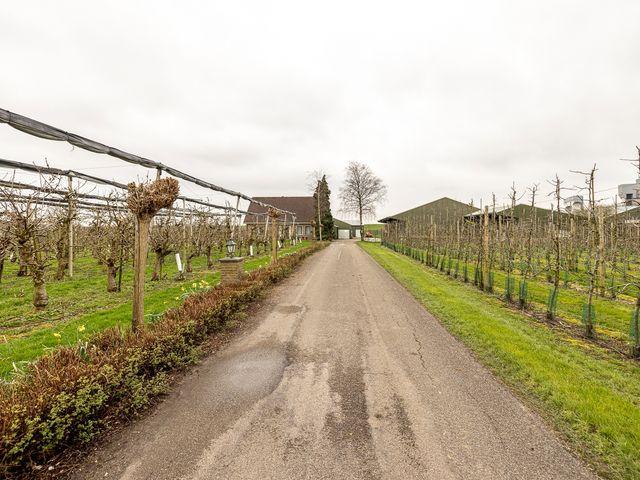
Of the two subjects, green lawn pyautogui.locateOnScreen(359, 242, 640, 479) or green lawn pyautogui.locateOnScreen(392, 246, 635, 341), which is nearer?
green lawn pyautogui.locateOnScreen(359, 242, 640, 479)

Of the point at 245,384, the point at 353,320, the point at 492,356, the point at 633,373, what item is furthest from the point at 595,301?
the point at 245,384

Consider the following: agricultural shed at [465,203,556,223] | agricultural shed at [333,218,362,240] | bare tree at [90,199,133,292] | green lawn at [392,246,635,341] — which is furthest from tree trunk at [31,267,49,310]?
agricultural shed at [333,218,362,240]

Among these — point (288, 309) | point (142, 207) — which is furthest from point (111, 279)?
point (142, 207)

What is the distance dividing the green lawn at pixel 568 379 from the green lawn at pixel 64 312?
20.9ft

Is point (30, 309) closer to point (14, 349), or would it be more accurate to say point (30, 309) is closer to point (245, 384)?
point (14, 349)

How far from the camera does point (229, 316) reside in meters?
7.02

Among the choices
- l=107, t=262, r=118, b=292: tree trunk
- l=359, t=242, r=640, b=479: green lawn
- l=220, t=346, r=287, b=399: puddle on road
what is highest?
l=107, t=262, r=118, b=292: tree trunk

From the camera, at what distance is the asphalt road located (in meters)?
2.71

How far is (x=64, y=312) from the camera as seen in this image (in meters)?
7.57

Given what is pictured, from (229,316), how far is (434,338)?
477 centimetres

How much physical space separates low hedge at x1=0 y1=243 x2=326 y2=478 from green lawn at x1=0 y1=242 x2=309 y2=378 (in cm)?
49

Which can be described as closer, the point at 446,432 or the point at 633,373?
the point at 446,432

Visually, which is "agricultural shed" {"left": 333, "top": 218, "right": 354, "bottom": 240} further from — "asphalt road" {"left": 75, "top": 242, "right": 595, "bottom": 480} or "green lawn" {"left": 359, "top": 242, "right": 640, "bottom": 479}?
"asphalt road" {"left": 75, "top": 242, "right": 595, "bottom": 480}

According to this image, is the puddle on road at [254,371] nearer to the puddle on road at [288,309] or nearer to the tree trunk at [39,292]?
the puddle on road at [288,309]
